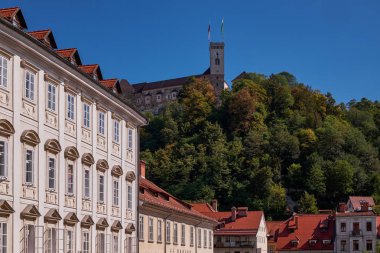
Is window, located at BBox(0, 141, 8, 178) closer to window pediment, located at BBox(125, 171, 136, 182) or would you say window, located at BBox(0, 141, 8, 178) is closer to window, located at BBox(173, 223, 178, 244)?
window pediment, located at BBox(125, 171, 136, 182)

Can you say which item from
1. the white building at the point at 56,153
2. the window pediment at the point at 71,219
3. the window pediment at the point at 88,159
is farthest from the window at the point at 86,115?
the window pediment at the point at 71,219

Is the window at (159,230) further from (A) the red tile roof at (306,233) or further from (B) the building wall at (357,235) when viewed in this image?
(A) the red tile roof at (306,233)

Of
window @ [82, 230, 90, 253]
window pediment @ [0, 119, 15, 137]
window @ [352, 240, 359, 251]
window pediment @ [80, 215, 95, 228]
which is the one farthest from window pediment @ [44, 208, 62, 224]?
window @ [352, 240, 359, 251]

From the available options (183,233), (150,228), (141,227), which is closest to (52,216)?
(141,227)

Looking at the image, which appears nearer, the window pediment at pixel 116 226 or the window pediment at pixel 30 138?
the window pediment at pixel 30 138

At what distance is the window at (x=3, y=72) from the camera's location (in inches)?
908

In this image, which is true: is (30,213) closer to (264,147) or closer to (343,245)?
(343,245)

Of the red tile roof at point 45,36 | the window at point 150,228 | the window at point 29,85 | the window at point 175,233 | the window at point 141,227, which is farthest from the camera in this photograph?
the window at point 175,233

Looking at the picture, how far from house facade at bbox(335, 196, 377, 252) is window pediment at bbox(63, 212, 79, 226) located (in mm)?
68988

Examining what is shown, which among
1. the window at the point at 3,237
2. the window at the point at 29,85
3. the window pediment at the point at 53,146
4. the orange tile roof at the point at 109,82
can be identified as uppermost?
the orange tile roof at the point at 109,82

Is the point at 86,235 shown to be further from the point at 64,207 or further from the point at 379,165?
the point at 379,165

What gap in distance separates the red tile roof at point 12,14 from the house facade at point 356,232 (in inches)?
2910

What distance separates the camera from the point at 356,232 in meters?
93.0

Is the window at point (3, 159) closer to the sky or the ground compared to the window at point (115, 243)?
closer to the sky
